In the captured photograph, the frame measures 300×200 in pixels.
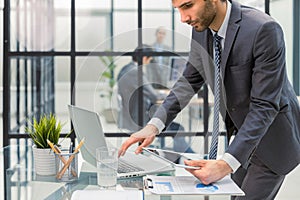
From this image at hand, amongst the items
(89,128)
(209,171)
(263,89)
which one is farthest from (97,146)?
(263,89)

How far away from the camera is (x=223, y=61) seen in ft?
6.75

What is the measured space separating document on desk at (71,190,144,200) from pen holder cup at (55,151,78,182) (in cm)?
22

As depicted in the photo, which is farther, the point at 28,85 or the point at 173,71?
the point at 28,85

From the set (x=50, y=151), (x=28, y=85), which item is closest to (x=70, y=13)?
(x=28, y=85)

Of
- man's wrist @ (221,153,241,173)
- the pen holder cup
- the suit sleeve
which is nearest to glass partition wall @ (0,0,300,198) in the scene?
the pen holder cup

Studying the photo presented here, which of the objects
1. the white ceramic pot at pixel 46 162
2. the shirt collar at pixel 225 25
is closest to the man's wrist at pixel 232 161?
the shirt collar at pixel 225 25

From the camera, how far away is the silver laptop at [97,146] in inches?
80.6

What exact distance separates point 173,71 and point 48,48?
0.84m

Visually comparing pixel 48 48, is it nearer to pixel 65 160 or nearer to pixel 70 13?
pixel 70 13

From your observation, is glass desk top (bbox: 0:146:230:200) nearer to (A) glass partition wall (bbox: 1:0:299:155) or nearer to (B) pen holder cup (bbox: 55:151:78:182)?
(B) pen holder cup (bbox: 55:151:78:182)

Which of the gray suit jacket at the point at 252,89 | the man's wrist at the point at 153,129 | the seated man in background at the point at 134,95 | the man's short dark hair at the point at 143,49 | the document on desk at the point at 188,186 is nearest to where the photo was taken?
the document on desk at the point at 188,186

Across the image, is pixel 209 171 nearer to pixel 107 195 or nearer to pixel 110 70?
pixel 107 195

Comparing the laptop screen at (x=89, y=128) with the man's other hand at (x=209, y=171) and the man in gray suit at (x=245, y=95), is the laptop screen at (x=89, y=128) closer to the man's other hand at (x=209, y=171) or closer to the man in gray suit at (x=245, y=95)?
the man in gray suit at (x=245, y=95)

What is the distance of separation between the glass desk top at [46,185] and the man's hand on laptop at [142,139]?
0.11 m
